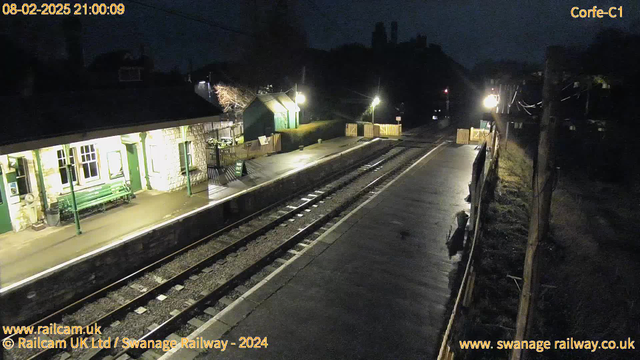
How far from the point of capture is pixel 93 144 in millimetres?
13484

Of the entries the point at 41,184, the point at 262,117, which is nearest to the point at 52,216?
the point at 41,184

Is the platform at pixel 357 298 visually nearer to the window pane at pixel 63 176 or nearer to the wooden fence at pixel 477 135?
the window pane at pixel 63 176

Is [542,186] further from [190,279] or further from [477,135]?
[477,135]

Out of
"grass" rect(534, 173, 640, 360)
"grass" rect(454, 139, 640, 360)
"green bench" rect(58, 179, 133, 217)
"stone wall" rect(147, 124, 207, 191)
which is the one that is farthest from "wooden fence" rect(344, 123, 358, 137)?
"green bench" rect(58, 179, 133, 217)

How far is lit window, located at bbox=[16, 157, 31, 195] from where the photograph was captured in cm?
1137

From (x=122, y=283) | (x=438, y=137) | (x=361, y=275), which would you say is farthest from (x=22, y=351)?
(x=438, y=137)

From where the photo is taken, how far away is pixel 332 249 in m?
10.9

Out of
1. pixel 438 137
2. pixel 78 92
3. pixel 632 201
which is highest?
pixel 78 92

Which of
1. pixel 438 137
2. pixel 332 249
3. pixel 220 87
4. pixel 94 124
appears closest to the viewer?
pixel 332 249

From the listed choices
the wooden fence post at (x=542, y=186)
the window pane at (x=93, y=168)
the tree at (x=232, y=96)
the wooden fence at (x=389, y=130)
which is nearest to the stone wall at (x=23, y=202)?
the window pane at (x=93, y=168)

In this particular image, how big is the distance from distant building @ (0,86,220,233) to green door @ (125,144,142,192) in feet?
0.12

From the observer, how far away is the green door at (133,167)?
48.6 ft

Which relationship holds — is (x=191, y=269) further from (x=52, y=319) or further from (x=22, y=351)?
(x=22, y=351)

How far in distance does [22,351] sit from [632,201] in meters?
26.7
